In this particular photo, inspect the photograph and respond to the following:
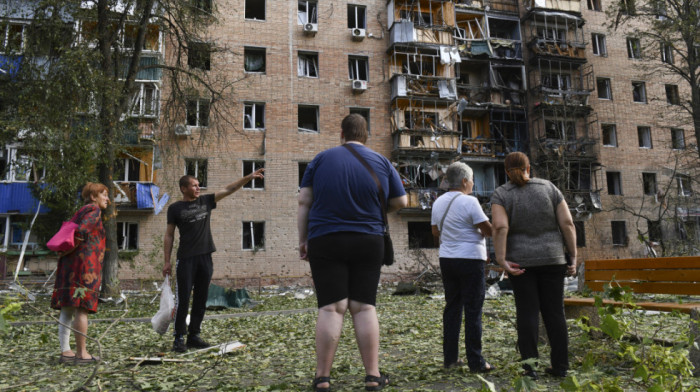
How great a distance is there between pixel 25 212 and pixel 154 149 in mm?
6254

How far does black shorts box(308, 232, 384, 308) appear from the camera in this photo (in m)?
3.56

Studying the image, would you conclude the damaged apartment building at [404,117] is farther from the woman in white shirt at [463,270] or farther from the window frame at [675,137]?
the woman in white shirt at [463,270]

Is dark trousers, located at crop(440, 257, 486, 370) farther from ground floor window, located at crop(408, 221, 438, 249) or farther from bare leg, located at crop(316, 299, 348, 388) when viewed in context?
ground floor window, located at crop(408, 221, 438, 249)

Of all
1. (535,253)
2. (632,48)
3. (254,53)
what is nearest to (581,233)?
(632,48)

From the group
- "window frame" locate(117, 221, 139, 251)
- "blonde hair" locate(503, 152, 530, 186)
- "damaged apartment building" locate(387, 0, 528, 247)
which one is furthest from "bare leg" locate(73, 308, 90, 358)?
"damaged apartment building" locate(387, 0, 528, 247)

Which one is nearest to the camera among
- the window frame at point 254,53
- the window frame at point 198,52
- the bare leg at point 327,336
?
the bare leg at point 327,336

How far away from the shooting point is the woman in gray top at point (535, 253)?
4.05 meters

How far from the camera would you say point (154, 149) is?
23.3 m

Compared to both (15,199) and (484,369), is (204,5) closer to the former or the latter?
(15,199)

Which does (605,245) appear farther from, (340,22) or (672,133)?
(340,22)

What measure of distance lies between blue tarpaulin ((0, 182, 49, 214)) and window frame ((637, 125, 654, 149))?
3444cm

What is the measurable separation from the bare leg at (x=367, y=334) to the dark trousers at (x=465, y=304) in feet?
3.61

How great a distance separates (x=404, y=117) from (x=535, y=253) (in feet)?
78.2

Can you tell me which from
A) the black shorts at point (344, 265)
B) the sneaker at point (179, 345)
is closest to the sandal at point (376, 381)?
the black shorts at point (344, 265)
